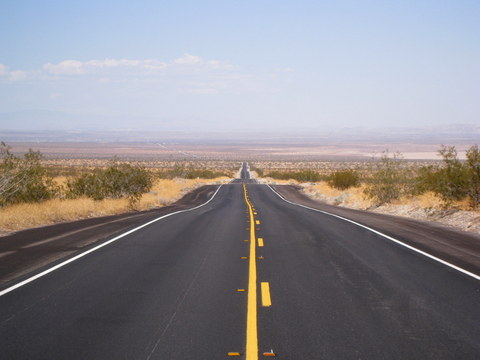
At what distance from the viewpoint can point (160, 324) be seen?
664 centimetres

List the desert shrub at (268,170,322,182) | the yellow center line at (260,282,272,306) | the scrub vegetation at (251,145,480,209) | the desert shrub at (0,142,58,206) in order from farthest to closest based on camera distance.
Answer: the desert shrub at (268,170,322,182)
the scrub vegetation at (251,145,480,209)
the desert shrub at (0,142,58,206)
the yellow center line at (260,282,272,306)

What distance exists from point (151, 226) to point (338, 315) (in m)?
11.6

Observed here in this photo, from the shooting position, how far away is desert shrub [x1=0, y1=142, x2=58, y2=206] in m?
20.0

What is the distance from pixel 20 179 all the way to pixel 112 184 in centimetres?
801

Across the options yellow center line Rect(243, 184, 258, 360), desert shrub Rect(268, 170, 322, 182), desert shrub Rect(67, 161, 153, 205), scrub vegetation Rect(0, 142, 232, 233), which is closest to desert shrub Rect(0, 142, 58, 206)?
scrub vegetation Rect(0, 142, 232, 233)

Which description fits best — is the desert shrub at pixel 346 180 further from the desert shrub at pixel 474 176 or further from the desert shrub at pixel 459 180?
the desert shrub at pixel 474 176

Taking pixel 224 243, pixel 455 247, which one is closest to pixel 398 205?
pixel 455 247

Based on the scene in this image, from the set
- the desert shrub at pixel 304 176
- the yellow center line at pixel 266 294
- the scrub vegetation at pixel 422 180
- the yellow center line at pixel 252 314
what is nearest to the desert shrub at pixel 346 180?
the scrub vegetation at pixel 422 180

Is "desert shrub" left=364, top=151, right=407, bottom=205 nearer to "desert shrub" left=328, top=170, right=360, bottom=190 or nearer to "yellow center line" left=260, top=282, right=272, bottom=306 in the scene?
"desert shrub" left=328, top=170, right=360, bottom=190

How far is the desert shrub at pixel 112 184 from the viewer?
28.1 m

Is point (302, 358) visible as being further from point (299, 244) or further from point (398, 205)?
point (398, 205)

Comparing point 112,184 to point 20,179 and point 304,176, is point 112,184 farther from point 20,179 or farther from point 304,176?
point 304,176

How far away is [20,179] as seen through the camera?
21.4m

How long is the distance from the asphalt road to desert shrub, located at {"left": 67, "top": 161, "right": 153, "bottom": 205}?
1618cm
